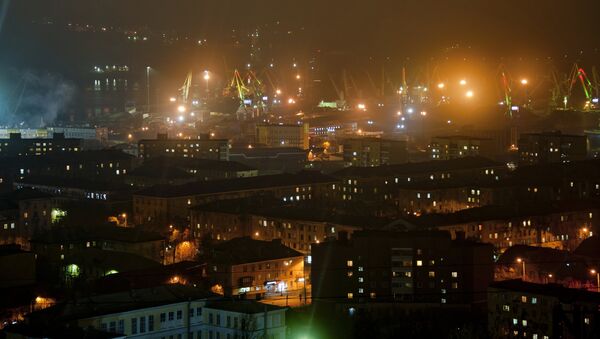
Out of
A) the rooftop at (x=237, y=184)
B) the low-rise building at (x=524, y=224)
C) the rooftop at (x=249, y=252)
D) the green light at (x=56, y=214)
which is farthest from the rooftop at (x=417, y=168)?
the rooftop at (x=249, y=252)

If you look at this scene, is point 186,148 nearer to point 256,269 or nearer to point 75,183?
point 75,183

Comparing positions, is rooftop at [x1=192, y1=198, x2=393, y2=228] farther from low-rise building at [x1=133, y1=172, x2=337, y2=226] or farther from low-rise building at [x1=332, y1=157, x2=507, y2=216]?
low-rise building at [x1=332, y1=157, x2=507, y2=216]

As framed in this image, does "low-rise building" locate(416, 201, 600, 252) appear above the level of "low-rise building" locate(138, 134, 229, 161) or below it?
below

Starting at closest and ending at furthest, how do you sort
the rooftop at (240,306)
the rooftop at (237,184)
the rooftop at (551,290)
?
1. the rooftop at (240,306)
2. the rooftop at (551,290)
3. the rooftop at (237,184)

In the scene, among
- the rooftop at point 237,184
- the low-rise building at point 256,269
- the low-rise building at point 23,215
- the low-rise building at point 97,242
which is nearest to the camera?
the low-rise building at point 256,269

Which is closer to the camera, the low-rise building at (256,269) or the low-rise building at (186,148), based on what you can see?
the low-rise building at (256,269)

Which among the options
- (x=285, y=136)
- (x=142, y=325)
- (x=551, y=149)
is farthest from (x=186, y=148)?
(x=142, y=325)

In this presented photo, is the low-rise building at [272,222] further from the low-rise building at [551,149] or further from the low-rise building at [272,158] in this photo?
the low-rise building at [551,149]

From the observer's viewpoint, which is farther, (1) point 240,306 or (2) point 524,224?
(2) point 524,224

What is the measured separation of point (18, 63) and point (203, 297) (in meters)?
26.8

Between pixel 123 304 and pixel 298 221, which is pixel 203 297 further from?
pixel 298 221

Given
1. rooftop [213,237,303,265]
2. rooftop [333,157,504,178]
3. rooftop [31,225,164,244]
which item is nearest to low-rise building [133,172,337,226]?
rooftop [333,157,504,178]

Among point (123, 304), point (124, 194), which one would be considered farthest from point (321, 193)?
point (123, 304)

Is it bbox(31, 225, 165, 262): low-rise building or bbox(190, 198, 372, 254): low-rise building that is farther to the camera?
bbox(190, 198, 372, 254): low-rise building
